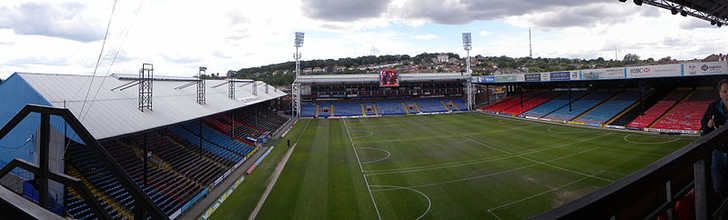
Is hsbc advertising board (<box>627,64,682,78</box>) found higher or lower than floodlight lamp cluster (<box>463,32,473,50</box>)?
lower

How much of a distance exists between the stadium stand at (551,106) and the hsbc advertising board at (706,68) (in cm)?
1587

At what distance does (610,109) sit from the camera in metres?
37.7

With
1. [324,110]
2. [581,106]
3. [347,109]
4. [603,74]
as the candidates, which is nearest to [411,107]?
[347,109]

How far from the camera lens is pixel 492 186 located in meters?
17.3

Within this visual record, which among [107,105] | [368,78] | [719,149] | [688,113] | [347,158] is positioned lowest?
[347,158]

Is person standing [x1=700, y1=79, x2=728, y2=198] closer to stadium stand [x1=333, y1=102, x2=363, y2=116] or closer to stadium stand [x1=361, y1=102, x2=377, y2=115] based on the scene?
stadium stand [x1=333, y1=102, x2=363, y2=116]

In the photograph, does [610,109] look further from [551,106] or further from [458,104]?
[458,104]

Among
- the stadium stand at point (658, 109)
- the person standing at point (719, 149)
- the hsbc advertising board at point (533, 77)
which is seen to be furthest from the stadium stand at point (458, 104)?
the person standing at point (719, 149)

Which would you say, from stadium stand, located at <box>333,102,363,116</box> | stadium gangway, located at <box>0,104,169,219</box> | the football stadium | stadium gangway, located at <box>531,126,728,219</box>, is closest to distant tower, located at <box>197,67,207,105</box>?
the football stadium

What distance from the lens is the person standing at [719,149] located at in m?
2.92

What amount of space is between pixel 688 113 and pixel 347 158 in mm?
36638

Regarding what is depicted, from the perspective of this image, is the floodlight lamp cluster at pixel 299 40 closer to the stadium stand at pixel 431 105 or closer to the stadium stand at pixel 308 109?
the stadium stand at pixel 308 109

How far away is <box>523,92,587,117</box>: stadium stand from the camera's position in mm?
43628

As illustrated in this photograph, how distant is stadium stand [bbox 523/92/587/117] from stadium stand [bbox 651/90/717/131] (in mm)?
12192
